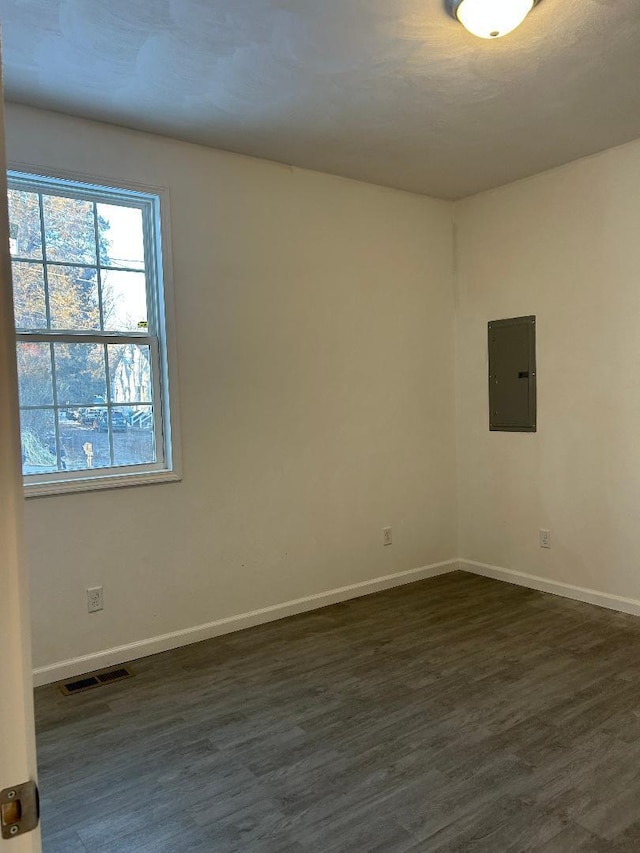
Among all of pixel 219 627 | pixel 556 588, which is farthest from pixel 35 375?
pixel 556 588

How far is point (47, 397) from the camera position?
3.03 metres

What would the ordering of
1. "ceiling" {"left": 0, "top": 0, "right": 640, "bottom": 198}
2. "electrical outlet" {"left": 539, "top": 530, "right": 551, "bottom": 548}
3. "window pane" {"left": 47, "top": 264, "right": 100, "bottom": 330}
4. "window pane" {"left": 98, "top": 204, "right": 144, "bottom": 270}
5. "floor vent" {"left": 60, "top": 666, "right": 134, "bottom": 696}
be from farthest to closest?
1. "electrical outlet" {"left": 539, "top": 530, "right": 551, "bottom": 548}
2. "window pane" {"left": 98, "top": 204, "right": 144, "bottom": 270}
3. "window pane" {"left": 47, "top": 264, "right": 100, "bottom": 330}
4. "floor vent" {"left": 60, "top": 666, "right": 134, "bottom": 696}
5. "ceiling" {"left": 0, "top": 0, "right": 640, "bottom": 198}

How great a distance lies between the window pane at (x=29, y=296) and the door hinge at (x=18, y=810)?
Result: 106 inches

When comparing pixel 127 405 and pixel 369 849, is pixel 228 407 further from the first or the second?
pixel 369 849

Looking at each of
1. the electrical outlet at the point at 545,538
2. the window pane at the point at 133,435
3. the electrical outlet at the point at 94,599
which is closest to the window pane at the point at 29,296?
the window pane at the point at 133,435

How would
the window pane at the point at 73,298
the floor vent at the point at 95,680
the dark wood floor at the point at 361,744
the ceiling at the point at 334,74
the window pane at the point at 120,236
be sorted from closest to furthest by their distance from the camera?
the dark wood floor at the point at 361,744 < the ceiling at the point at 334,74 < the floor vent at the point at 95,680 < the window pane at the point at 73,298 < the window pane at the point at 120,236

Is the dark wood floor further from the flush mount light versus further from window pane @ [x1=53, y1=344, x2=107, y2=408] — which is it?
the flush mount light

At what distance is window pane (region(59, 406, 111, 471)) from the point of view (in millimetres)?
3098

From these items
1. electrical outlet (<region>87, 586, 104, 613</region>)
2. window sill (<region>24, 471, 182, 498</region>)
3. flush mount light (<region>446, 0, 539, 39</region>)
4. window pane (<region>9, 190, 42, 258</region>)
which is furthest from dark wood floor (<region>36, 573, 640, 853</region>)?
flush mount light (<region>446, 0, 539, 39</region>)

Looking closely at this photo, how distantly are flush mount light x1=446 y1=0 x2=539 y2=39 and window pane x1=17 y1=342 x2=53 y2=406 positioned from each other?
2298 millimetres

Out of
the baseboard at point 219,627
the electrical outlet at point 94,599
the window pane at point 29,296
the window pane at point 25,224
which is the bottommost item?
the baseboard at point 219,627

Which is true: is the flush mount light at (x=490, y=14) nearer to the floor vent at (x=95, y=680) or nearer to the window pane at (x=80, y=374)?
the window pane at (x=80, y=374)

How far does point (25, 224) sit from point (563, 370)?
10.6ft

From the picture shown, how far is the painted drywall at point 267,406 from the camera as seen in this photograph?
3115 mm
